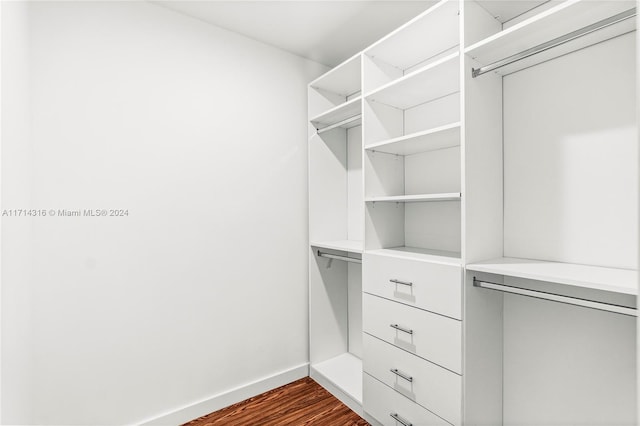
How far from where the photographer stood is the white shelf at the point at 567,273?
1.05 metres

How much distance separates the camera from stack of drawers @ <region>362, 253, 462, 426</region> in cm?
146

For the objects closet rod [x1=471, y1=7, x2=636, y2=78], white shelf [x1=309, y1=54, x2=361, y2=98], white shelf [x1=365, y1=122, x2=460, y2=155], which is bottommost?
white shelf [x1=365, y1=122, x2=460, y2=155]

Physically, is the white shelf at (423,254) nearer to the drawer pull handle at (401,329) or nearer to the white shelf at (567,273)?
the white shelf at (567,273)

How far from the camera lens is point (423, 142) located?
5.82ft

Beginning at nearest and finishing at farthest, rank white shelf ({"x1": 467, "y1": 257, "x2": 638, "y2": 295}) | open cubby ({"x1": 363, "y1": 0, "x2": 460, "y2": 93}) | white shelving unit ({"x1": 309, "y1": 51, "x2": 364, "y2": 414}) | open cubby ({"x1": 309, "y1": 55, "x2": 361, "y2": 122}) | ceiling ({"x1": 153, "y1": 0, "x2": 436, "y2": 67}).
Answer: white shelf ({"x1": 467, "y1": 257, "x2": 638, "y2": 295}) < open cubby ({"x1": 363, "y1": 0, "x2": 460, "y2": 93}) < ceiling ({"x1": 153, "y1": 0, "x2": 436, "y2": 67}) < open cubby ({"x1": 309, "y1": 55, "x2": 361, "y2": 122}) < white shelving unit ({"x1": 309, "y1": 51, "x2": 364, "y2": 414})

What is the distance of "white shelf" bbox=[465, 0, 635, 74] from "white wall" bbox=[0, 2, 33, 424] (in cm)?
194

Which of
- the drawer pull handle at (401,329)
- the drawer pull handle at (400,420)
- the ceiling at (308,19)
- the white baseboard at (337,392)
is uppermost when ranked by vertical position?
the ceiling at (308,19)

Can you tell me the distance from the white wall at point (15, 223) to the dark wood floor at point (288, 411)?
1015 millimetres

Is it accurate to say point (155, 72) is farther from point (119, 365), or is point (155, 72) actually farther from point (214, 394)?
point (214, 394)

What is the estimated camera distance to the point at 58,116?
1637mm

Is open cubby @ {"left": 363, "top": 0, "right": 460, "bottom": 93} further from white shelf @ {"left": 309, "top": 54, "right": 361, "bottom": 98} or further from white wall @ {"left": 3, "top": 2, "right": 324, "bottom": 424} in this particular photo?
white wall @ {"left": 3, "top": 2, "right": 324, "bottom": 424}

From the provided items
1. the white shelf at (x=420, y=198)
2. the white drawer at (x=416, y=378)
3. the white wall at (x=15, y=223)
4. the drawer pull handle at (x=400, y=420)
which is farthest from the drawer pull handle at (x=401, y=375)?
the white wall at (x=15, y=223)

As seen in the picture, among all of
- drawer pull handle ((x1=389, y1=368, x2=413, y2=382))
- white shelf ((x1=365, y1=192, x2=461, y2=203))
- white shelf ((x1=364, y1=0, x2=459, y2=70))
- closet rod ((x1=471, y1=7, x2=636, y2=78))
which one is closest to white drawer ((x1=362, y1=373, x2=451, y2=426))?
drawer pull handle ((x1=389, y1=368, x2=413, y2=382))

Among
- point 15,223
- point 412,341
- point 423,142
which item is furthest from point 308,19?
point 412,341
